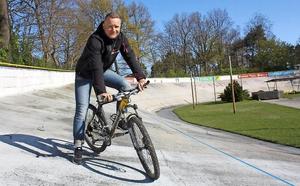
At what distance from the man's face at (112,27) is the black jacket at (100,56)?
0.23 feet

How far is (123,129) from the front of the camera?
18.9 feet

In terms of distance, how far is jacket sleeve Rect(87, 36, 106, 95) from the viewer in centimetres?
552

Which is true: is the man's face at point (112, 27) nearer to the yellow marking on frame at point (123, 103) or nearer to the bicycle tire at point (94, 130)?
the yellow marking on frame at point (123, 103)

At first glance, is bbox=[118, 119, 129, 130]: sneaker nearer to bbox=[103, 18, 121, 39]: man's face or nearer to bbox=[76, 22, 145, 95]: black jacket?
bbox=[76, 22, 145, 95]: black jacket

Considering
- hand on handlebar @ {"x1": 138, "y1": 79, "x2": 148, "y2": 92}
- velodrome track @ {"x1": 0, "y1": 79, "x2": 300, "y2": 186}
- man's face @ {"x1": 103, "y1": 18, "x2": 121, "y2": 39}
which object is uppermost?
man's face @ {"x1": 103, "y1": 18, "x2": 121, "y2": 39}

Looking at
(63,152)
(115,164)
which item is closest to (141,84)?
(115,164)

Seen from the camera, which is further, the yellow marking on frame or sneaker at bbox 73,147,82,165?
sneaker at bbox 73,147,82,165

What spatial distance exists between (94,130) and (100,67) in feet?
4.00

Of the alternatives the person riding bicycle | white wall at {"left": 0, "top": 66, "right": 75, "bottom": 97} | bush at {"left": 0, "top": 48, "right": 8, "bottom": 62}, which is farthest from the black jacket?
bush at {"left": 0, "top": 48, "right": 8, "bottom": 62}

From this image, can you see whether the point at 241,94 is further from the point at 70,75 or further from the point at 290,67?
the point at 290,67

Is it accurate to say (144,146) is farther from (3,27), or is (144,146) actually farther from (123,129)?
(3,27)

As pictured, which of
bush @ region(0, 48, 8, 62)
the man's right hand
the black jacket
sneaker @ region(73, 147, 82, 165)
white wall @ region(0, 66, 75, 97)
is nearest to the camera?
the man's right hand

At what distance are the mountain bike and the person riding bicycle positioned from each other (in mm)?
242

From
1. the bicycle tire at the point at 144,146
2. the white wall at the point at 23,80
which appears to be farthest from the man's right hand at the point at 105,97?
the white wall at the point at 23,80
